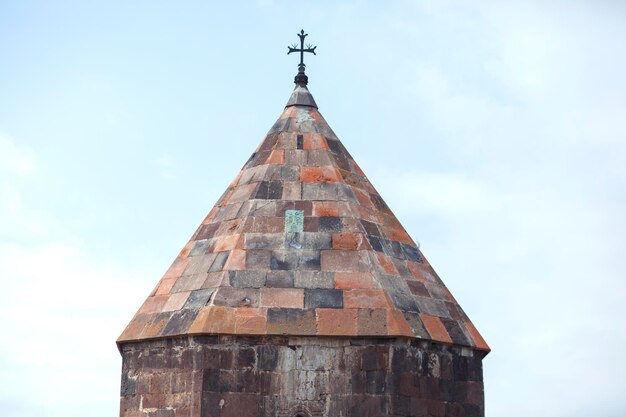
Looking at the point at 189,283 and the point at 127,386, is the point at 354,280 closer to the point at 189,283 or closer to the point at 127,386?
the point at 189,283

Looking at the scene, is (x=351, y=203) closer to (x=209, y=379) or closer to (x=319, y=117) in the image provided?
(x=319, y=117)

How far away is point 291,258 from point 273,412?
2027mm

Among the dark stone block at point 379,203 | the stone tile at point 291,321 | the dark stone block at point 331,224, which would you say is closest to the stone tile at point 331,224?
the dark stone block at point 331,224

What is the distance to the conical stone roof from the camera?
20391 mm

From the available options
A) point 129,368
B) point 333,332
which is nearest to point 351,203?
point 333,332

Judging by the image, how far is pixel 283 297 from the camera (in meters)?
20.5

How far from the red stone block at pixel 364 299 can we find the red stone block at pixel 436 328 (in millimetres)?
673

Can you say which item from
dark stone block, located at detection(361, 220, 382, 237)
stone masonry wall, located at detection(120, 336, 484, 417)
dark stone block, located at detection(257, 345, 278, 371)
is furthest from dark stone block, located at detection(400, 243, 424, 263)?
dark stone block, located at detection(257, 345, 278, 371)

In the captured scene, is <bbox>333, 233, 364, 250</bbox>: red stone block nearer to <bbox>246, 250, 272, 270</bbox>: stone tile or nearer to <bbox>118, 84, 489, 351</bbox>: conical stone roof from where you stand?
<bbox>118, 84, 489, 351</bbox>: conical stone roof

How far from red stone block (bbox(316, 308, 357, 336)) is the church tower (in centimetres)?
2

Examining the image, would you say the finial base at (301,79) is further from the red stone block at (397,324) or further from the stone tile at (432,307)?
the red stone block at (397,324)

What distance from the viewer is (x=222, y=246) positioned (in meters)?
21.4

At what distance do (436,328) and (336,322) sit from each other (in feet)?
4.87

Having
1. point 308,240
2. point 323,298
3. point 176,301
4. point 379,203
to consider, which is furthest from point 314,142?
point 176,301
